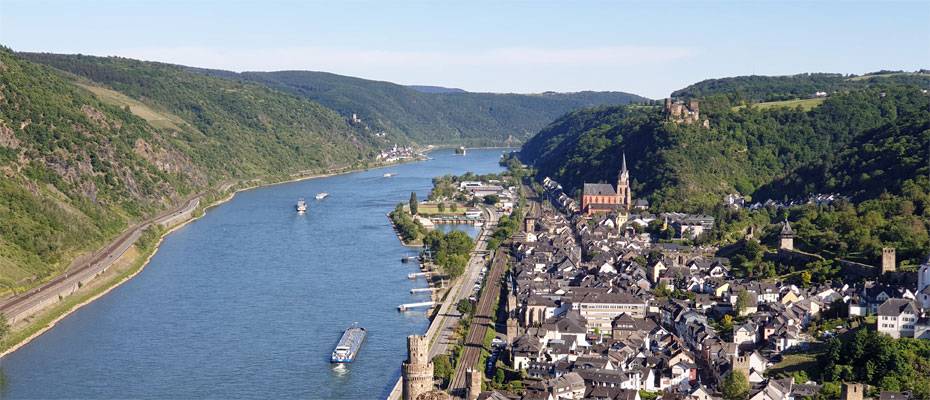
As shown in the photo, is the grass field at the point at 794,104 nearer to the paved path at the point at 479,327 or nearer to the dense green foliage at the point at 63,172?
the paved path at the point at 479,327

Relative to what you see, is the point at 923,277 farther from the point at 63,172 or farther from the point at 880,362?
the point at 63,172

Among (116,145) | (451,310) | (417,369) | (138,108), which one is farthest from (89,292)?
(138,108)

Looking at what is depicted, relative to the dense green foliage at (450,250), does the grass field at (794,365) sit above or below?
below

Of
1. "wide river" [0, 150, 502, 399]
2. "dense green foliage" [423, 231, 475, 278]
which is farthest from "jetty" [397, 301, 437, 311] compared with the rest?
"dense green foliage" [423, 231, 475, 278]

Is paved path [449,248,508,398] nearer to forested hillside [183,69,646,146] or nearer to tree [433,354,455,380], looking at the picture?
tree [433,354,455,380]

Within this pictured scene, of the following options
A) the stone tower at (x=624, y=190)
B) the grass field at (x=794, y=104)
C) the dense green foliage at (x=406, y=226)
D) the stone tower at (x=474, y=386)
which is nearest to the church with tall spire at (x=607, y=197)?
the stone tower at (x=624, y=190)
